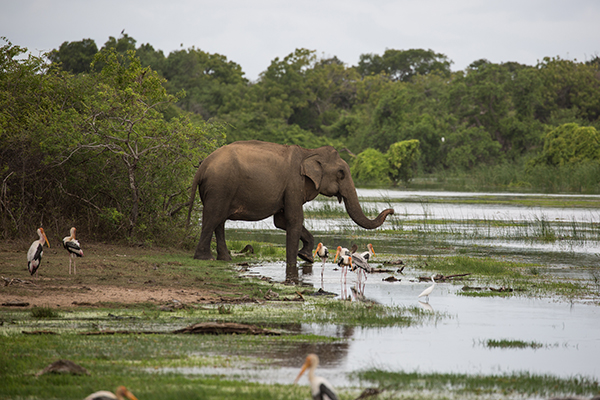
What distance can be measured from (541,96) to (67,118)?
64266 millimetres

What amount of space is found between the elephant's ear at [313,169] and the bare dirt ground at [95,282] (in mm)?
3566

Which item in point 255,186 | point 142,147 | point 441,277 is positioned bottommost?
point 441,277

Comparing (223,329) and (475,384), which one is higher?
(223,329)

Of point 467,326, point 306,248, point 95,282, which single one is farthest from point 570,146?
point 95,282

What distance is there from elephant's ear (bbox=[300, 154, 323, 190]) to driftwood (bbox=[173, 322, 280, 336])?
783 centimetres

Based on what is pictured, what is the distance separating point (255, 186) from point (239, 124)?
186ft

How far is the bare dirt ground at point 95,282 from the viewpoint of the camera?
10.3 metres

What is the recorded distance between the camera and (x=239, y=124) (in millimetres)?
71312

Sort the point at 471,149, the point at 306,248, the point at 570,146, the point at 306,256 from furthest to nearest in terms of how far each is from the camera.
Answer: the point at 471,149 < the point at 570,146 < the point at 306,248 < the point at 306,256

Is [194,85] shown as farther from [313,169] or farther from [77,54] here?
[313,169]

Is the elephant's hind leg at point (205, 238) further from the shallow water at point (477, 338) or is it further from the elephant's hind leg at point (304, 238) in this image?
the shallow water at point (477, 338)

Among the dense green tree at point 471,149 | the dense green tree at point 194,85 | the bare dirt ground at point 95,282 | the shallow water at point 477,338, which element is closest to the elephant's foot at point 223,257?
Result: the bare dirt ground at point 95,282

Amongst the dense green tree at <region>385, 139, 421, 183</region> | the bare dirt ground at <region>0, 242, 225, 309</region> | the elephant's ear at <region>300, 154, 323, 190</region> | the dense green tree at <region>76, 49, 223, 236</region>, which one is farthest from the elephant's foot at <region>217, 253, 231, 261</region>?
the dense green tree at <region>385, 139, 421, 183</region>

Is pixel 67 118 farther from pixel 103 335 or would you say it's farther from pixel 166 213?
pixel 103 335
